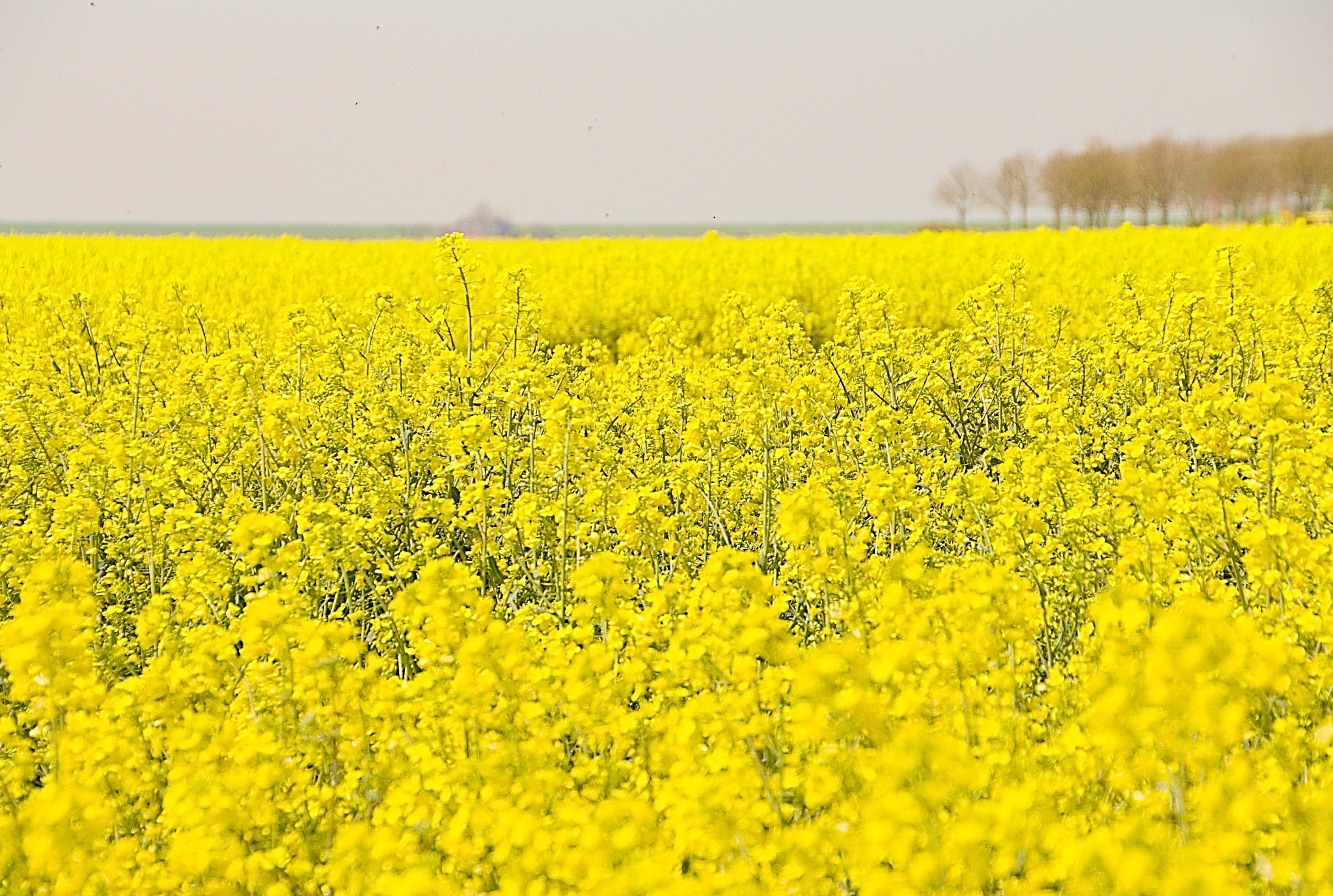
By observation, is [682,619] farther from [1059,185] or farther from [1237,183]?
[1237,183]

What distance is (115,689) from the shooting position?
10.2ft

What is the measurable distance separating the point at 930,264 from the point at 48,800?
12.9 metres

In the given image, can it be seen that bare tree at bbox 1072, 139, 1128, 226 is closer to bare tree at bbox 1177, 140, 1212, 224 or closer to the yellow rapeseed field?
bare tree at bbox 1177, 140, 1212, 224

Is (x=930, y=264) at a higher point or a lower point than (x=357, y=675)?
higher

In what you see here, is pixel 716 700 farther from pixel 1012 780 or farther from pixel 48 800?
pixel 48 800

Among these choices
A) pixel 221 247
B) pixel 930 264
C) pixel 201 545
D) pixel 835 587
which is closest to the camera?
pixel 835 587

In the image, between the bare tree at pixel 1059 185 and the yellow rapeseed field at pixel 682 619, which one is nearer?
the yellow rapeseed field at pixel 682 619

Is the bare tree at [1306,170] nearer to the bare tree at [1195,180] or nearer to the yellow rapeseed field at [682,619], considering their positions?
the bare tree at [1195,180]

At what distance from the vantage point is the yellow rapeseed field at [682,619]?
213cm

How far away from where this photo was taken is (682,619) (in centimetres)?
293

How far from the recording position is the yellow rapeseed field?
2.13 metres

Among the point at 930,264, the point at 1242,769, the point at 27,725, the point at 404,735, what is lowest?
the point at 27,725

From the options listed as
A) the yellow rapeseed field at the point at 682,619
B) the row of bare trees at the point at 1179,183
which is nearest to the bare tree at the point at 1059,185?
the row of bare trees at the point at 1179,183

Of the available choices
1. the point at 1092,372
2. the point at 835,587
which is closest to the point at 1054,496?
the point at 835,587
